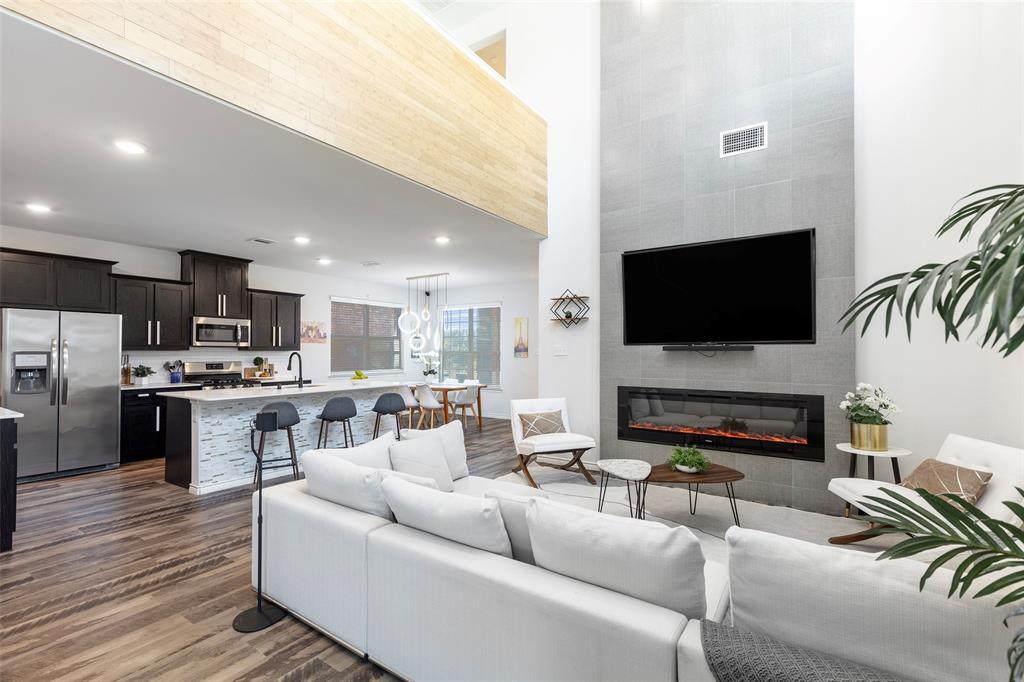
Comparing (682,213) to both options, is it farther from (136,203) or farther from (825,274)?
(136,203)

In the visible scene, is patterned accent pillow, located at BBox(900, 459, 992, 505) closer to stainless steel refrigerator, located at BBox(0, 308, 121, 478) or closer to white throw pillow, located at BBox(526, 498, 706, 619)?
white throw pillow, located at BBox(526, 498, 706, 619)

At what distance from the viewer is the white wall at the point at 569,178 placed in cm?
526

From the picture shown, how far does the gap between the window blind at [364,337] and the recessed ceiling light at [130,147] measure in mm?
5412

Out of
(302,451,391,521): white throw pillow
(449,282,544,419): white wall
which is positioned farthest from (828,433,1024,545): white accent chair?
(449,282,544,419): white wall

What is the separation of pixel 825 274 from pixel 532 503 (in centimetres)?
364

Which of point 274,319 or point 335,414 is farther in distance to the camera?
point 274,319

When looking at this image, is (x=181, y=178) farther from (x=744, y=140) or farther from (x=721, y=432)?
(x=721, y=432)

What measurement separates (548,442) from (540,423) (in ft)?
1.29

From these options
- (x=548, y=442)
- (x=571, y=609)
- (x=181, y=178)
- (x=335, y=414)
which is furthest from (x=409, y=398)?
(x=571, y=609)

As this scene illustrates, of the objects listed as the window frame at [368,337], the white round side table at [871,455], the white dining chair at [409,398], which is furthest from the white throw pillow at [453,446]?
the window frame at [368,337]

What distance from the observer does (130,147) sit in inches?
124

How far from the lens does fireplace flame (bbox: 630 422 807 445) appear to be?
4.14 metres

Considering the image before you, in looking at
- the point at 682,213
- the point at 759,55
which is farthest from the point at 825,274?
the point at 759,55

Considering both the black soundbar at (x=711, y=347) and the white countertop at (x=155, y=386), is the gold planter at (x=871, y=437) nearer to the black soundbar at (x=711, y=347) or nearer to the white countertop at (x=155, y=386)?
the black soundbar at (x=711, y=347)
